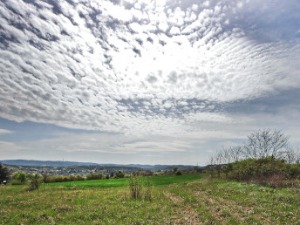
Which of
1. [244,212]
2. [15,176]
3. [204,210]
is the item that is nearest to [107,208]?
[204,210]

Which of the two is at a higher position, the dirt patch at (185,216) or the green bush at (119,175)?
the green bush at (119,175)

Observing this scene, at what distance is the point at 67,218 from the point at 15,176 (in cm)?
5087

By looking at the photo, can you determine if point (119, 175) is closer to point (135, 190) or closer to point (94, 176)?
point (94, 176)

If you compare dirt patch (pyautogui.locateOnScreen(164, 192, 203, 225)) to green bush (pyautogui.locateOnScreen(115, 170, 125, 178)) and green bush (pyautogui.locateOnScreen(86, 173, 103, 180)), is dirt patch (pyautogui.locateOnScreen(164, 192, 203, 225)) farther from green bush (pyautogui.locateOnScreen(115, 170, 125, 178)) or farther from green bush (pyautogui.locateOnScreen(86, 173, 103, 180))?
green bush (pyautogui.locateOnScreen(115, 170, 125, 178))

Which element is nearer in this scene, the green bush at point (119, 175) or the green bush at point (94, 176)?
the green bush at point (94, 176)

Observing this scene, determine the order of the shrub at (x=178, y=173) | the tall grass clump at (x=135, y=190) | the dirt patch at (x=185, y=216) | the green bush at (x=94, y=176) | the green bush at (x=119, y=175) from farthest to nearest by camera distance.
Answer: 1. the shrub at (x=178, y=173)
2. the green bush at (x=119, y=175)
3. the green bush at (x=94, y=176)
4. the tall grass clump at (x=135, y=190)
5. the dirt patch at (x=185, y=216)

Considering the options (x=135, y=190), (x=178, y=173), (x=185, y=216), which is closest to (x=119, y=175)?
(x=178, y=173)

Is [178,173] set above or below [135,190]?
above

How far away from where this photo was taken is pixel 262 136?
243 feet

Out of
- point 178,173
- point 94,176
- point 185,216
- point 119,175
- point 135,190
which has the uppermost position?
point 178,173

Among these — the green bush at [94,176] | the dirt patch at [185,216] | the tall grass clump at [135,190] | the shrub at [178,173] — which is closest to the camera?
the dirt patch at [185,216]

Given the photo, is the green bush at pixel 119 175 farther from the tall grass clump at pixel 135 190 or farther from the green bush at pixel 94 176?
the tall grass clump at pixel 135 190

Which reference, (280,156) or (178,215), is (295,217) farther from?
(280,156)

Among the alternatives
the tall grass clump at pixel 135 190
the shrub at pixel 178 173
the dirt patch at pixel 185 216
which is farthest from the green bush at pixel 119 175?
the dirt patch at pixel 185 216
